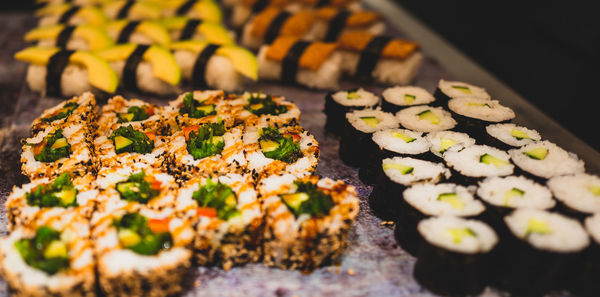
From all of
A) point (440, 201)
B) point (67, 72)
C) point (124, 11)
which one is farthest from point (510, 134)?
point (124, 11)

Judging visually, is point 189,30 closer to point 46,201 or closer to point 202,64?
point 202,64

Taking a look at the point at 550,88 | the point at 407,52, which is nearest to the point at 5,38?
the point at 407,52

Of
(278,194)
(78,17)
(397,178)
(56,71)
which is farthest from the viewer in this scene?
(78,17)

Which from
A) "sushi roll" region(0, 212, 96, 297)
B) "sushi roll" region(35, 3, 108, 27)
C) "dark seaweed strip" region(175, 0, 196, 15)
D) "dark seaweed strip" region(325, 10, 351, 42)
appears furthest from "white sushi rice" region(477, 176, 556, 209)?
"sushi roll" region(35, 3, 108, 27)

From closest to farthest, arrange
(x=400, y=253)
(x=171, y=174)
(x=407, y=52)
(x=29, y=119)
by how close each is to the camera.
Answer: (x=400, y=253), (x=171, y=174), (x=29, y=119), (x=407, y=52)

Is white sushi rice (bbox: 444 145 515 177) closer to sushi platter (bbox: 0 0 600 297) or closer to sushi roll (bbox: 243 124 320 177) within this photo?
sushi platter (bbox: 0 0 600 297)

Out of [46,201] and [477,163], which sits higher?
[477,163]

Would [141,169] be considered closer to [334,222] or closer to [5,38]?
[334,222]
